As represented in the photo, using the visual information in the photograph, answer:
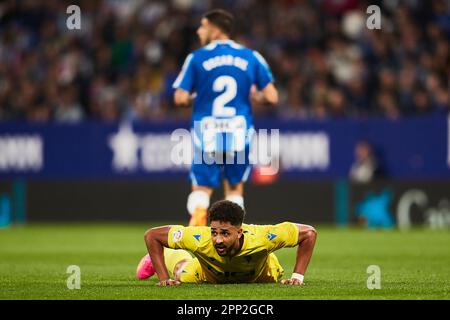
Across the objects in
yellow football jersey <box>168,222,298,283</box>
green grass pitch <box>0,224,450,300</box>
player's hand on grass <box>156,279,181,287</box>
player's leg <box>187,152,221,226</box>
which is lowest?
green grass pitch <box>0,224,450,300</box>

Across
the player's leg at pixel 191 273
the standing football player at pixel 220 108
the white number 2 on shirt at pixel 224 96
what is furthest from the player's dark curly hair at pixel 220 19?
the player's leg at pixel 191 273

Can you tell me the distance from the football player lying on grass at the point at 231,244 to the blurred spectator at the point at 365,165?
10.7 metres

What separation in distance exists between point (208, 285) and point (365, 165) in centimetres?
1110

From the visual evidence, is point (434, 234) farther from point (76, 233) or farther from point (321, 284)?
point (321, 284)

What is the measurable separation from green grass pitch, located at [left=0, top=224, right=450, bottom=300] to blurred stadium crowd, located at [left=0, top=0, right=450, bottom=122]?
8.31 ft

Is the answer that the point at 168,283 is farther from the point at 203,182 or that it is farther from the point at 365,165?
the point at 365,165

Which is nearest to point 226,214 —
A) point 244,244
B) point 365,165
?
point 244,244

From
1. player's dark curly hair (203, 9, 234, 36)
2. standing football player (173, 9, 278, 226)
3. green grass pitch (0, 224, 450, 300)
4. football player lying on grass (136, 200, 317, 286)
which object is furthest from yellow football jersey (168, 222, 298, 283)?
player's dark curly hair (203, 9, 234, 36)

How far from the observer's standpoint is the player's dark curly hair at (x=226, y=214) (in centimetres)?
834

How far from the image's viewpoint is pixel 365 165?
19750 millimetres

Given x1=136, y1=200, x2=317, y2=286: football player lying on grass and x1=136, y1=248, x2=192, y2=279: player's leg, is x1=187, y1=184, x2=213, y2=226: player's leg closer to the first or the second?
x1=136, y1=248, x2=192, y2=279: player's leg

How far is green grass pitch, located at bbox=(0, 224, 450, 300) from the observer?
8.30 m

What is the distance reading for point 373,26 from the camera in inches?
792

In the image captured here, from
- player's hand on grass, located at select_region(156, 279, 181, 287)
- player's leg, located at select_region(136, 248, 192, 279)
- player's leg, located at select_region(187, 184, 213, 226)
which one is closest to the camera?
player's hand on grass, located at select_region(156, 279, 181, 287)
